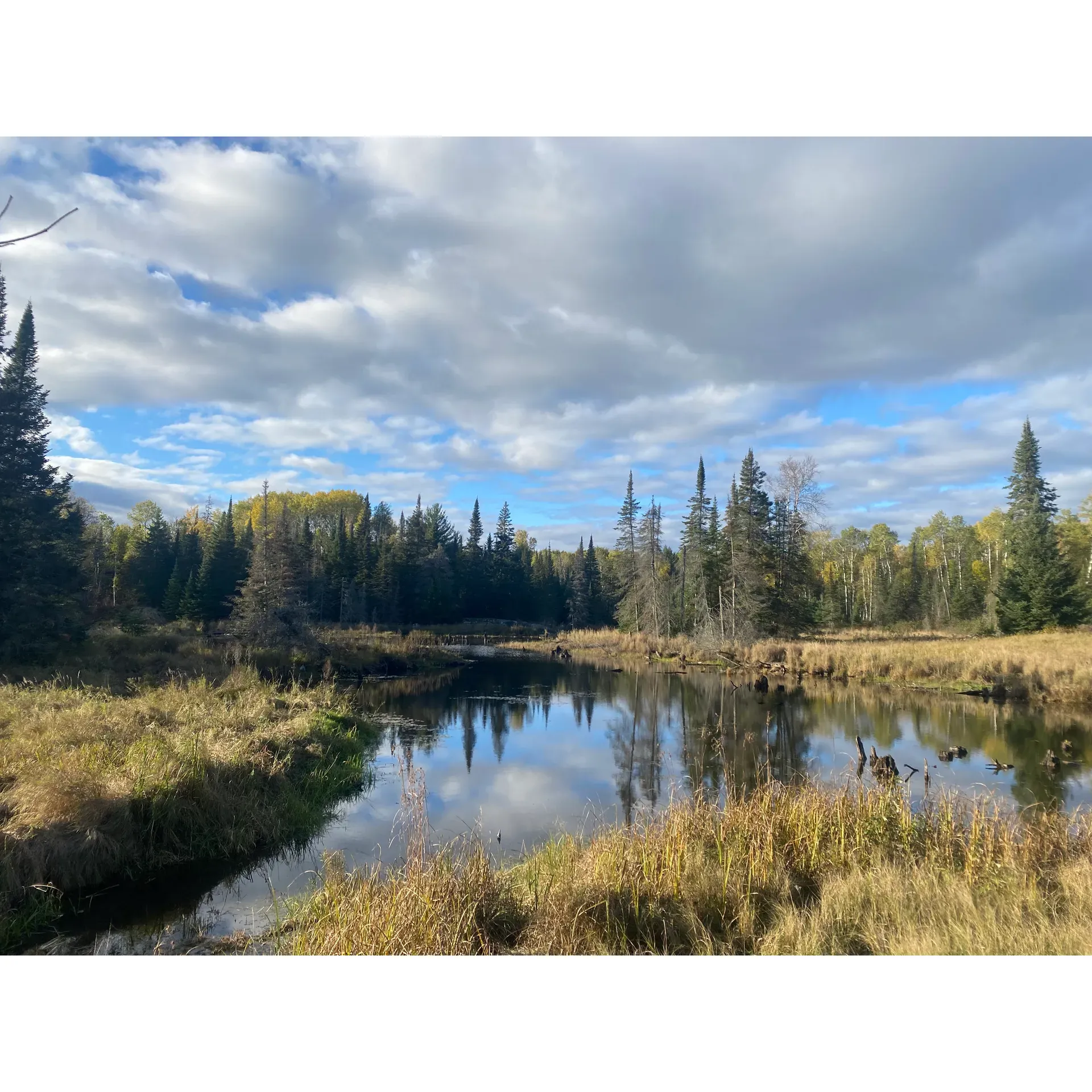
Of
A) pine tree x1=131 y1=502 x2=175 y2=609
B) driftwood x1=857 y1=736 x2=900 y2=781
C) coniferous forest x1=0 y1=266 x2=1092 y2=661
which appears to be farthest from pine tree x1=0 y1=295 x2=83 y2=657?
pine tree x1=131 y1=502 x2=175 y2=609

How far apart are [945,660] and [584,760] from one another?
18.7 meters

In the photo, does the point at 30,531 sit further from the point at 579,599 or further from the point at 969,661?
the point at 579,599

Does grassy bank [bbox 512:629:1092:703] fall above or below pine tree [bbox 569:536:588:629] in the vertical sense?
below

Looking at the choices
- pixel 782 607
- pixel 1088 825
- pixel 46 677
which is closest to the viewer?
pixel 1088 825

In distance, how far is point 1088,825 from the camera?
6.17 m

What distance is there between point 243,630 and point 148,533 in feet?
112

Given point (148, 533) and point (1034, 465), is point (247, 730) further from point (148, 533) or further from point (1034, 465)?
point (1034, 465)

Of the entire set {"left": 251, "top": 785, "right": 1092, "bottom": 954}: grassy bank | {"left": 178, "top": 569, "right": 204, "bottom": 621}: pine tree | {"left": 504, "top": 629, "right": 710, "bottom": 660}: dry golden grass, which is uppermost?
{"left": 178, "top": 569, "right": 204, "bottom": 621}: pine tree

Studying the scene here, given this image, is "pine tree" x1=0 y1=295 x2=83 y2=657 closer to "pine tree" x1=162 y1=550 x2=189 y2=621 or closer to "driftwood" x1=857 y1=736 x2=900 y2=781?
"driftwood" x1=857 y1=736 x2=900 y2=781

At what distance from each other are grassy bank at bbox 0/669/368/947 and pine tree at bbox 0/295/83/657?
21.8 feet

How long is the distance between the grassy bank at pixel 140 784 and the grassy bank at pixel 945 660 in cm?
2169

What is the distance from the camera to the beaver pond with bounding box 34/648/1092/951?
6.77 meters

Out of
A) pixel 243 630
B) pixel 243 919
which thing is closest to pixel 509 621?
pixel 243 630

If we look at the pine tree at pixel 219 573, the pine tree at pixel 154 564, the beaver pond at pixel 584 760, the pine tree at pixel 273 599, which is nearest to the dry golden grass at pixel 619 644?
the beaver pond at pixel 584 760
